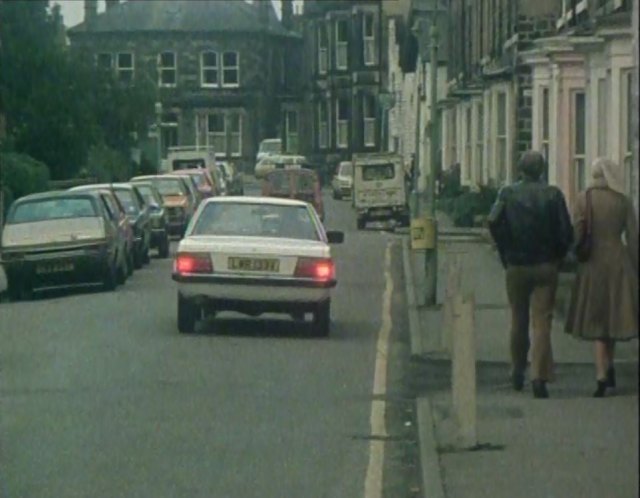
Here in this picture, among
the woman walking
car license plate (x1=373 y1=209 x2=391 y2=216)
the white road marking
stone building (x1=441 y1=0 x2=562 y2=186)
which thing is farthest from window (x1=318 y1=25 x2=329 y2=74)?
the woman walking

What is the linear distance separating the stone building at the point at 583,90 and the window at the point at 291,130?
255 ft

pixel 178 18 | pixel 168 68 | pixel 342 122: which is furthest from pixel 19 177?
pixel 178 18

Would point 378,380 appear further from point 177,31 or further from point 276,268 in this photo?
point 177,31

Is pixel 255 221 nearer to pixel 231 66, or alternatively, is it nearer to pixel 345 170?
pixel 345 170

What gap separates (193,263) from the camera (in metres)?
21.2

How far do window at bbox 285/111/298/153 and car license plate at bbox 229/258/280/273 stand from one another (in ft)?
305

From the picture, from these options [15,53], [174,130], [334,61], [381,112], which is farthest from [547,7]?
[174,130]

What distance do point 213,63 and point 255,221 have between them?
298 feet

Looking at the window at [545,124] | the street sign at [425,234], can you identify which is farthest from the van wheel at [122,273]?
the window at [545,124]

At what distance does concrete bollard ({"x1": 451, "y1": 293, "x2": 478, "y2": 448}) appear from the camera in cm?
1267

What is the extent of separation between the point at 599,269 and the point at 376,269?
901 inches

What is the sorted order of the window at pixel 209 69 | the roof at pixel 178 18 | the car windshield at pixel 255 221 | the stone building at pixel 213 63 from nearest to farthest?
the car windshield at pixel 255 221, the roof at pixel 178 18, the stone building at pixel 213 63, the window at pixel 209 69

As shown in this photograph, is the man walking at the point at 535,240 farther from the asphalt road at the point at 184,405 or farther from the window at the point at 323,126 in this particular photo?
the window at the point at 323,126

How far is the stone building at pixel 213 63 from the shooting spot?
358 ft
